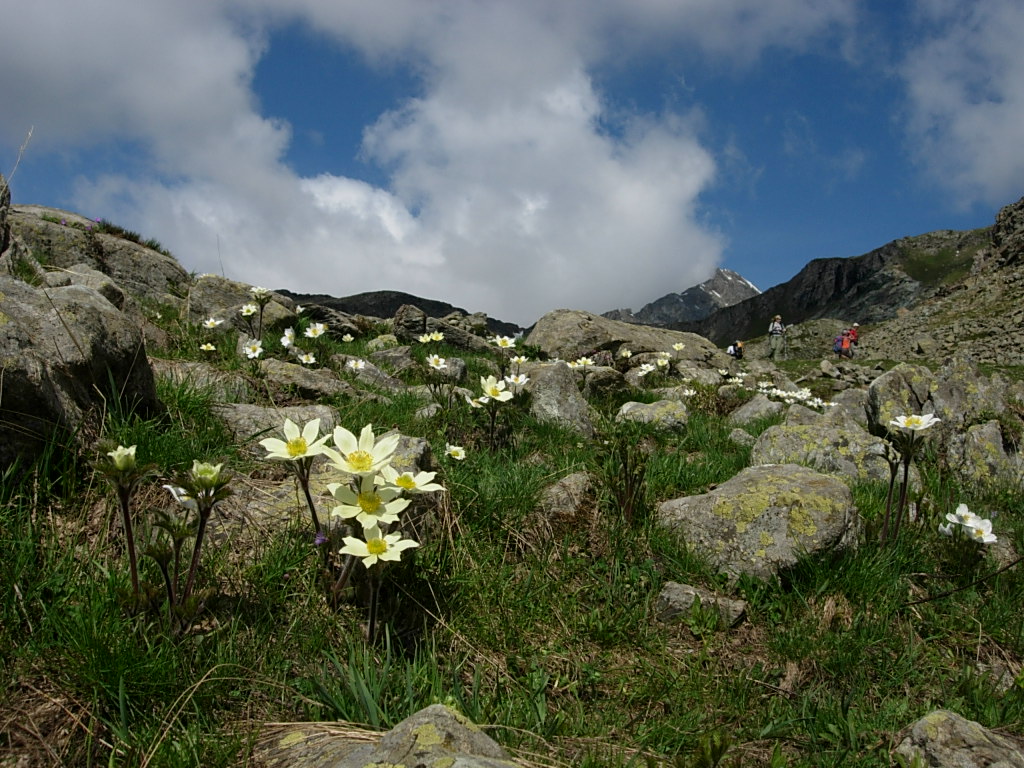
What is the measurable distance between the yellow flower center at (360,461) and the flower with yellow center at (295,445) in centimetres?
13

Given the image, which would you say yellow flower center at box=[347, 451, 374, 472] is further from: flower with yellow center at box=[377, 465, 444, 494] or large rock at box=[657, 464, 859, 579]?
large rock at box=[657, 464, 859, 579]

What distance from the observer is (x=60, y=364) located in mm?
3211

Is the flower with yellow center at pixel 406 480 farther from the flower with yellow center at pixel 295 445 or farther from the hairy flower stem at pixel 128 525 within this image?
the hairy flower stem at pixel 128 525

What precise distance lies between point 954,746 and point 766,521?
1.65 metres

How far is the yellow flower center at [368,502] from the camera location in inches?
95.7

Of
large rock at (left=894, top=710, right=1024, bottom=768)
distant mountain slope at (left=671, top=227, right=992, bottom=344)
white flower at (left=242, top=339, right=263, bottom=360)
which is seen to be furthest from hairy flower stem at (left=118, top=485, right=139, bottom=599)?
distant mountain slope at (left=671, top=227, right=992, bottom=344)

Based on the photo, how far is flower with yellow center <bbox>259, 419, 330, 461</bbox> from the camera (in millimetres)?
2500

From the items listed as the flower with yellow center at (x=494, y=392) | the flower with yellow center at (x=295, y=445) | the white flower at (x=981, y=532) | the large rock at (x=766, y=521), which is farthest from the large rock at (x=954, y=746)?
the flower with yellow center at (x=494, y=392)

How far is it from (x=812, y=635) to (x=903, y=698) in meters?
0.47

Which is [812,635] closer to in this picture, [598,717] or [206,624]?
[598,717]

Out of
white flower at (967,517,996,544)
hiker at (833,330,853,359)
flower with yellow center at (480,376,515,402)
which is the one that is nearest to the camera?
white flower at (967,517,996,544)

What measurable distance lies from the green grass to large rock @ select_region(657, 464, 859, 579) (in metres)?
0.11

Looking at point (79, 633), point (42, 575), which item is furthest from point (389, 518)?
point (42, 575)

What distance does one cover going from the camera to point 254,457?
3811mm
